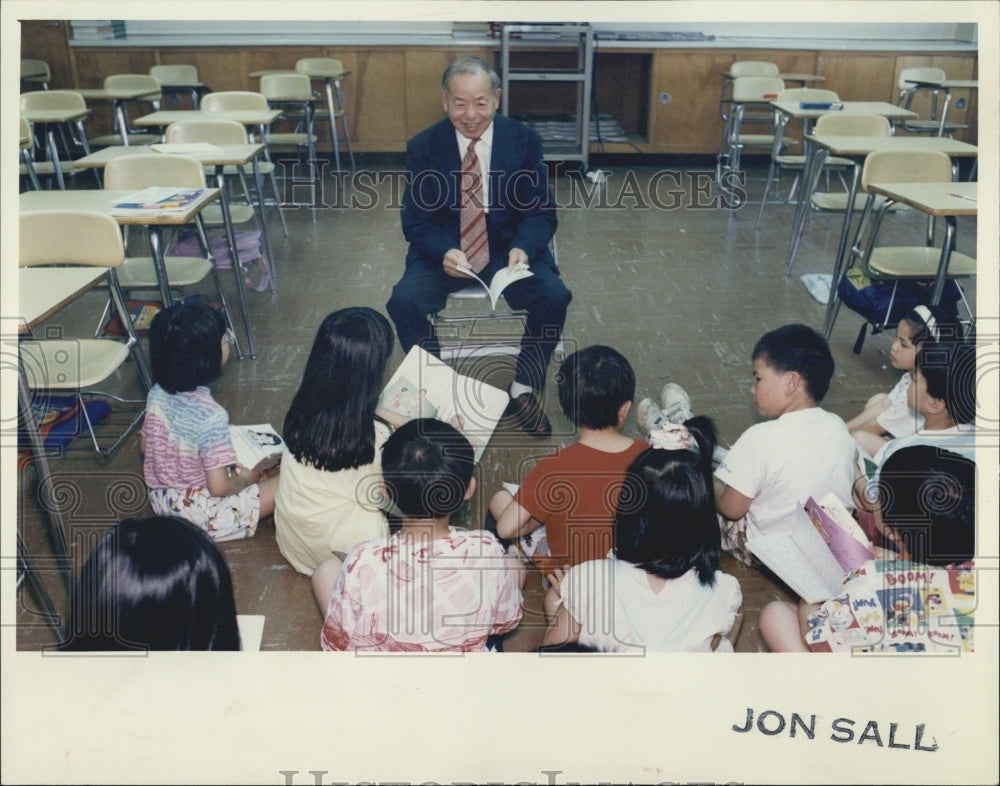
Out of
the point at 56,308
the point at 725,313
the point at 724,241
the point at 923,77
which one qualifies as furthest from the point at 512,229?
the point at 923,77

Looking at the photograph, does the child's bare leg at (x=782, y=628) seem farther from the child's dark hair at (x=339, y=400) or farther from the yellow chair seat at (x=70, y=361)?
the yellow chair seat at (x=70, y=361)

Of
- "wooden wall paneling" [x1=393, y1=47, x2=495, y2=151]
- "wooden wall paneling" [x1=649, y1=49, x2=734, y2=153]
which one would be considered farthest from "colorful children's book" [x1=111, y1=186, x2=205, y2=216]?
"wooden wall paneling" [x1=649, y1=49, x2=734, y2=153]

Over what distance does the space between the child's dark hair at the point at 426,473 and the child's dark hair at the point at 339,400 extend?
25 centimetres

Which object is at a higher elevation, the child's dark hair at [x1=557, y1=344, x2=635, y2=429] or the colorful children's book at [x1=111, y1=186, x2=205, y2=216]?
the colorful children's book at [x1=111, y1=186, x2=205, y2=216]

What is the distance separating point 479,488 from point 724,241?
312 cm

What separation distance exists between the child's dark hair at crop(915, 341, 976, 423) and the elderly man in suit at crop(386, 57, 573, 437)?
1.21m

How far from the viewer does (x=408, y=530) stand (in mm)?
1543

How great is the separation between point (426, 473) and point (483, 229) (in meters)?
1.59

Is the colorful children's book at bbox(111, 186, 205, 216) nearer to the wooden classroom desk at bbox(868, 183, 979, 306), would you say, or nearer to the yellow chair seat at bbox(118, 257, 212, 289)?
the yellow chair seat at bbox(118, 257, 212, 289)

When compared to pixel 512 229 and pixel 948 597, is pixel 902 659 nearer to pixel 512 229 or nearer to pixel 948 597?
pixel 948 597

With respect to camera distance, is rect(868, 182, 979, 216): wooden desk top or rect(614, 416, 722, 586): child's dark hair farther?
rect(868, 182, 979, 216): wooden desk top

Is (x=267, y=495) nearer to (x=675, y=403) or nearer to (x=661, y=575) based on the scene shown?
(x=661, y=575)

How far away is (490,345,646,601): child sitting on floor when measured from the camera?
1779mm

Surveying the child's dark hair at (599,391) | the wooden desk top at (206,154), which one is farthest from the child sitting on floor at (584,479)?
the wooden desk top at (206,154)
